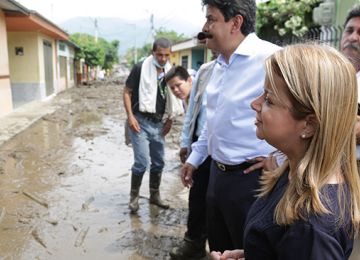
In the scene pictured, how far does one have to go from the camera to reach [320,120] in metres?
1.05

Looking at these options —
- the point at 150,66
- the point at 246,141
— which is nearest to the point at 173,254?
the point at 246,141

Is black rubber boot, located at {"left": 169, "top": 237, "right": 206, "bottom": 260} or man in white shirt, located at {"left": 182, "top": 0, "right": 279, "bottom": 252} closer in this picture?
man in white shirt, located at {"left": 182, "top": 0, "right": 279, "bottom": 252}

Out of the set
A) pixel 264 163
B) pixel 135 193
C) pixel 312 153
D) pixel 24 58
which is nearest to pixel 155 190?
pixel 135 193

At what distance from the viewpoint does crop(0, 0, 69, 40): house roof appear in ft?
34.9

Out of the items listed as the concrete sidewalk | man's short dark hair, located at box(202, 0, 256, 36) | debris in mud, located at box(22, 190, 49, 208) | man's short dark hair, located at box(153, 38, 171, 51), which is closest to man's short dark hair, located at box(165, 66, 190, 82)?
man's short dark hair, located at box(153, 38, 171, 51)

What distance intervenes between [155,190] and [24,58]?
1347 centimetres

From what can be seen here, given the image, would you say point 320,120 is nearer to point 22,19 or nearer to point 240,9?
point 240,9

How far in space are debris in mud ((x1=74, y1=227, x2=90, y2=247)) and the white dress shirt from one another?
6.69 ft

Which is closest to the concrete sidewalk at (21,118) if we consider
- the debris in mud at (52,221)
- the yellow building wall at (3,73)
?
the yellow building wall at (3,73)

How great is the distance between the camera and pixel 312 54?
1090 mm

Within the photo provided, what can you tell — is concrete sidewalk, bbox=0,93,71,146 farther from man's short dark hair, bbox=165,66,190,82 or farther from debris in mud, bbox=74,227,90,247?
man's short dark hair, bbox=165,66,190,82

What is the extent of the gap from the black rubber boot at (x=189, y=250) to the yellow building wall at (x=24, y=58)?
572 inches

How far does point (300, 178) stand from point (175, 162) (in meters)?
5.64

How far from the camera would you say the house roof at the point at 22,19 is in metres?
10.6
